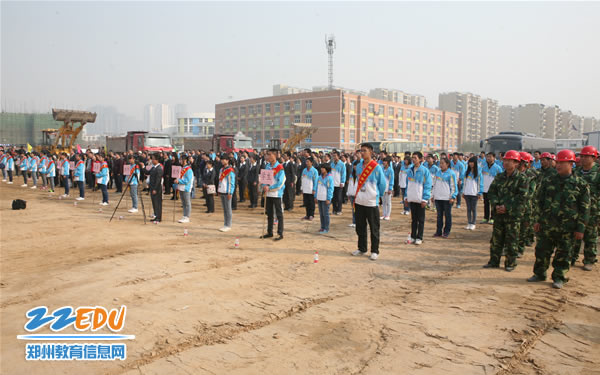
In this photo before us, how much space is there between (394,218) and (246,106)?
265ft

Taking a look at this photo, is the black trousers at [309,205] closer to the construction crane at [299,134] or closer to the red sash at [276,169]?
the red sash at [276,169]

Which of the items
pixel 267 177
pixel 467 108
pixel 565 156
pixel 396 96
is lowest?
pixel 267 177

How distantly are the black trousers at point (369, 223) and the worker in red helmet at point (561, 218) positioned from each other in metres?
2.76

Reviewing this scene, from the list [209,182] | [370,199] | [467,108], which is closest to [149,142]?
[209,182]

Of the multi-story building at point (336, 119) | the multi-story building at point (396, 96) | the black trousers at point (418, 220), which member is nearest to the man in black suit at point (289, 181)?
the black trousers at point (418, 220)

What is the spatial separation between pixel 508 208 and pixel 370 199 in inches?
97.7

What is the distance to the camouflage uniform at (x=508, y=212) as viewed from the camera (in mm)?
7137

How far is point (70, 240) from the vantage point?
9.70 m

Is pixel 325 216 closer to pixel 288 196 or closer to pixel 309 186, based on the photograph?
pixel 309 186

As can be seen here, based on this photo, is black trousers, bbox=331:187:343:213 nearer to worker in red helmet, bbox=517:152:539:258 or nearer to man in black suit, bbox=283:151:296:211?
man in black suit, bbox=283:151:296:211

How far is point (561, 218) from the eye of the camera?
253 inches

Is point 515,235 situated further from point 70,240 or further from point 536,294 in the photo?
point 70,240

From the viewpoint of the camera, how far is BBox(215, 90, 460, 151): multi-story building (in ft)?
249

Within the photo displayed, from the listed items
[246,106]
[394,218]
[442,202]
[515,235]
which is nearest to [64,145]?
[394,218]
